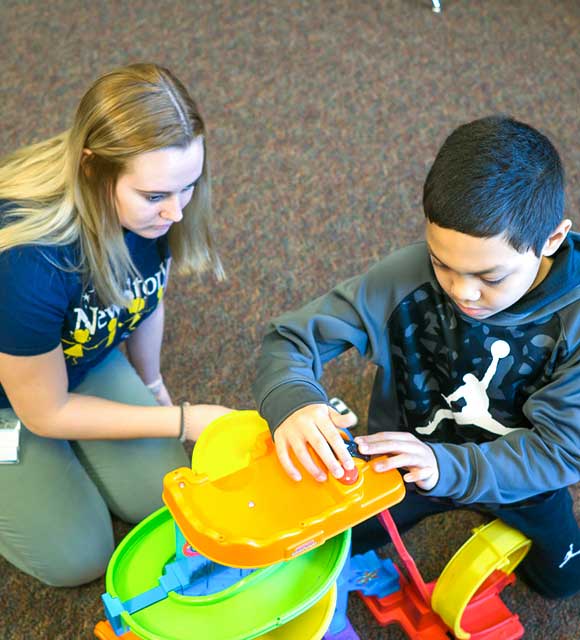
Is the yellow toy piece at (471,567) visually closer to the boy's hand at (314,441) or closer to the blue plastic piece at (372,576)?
the blue plastic piece at (372,576)

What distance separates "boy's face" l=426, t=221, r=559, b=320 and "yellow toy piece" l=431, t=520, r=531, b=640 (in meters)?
0.36

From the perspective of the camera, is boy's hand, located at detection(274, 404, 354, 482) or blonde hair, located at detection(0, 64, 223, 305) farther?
blonde hair, located at detection(0, 64, 223, 305)

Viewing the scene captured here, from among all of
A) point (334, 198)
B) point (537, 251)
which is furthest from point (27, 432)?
point (334, 198)

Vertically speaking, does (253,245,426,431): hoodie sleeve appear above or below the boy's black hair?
below

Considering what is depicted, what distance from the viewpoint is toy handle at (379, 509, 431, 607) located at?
0.93m

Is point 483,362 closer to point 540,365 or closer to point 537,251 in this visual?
point 540,365

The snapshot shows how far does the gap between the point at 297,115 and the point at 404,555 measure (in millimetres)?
1496

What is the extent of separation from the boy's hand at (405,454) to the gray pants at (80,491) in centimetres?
62

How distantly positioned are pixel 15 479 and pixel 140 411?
0.22 metres

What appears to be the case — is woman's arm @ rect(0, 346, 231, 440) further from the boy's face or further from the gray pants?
the boy's face

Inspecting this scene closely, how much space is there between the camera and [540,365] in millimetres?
977

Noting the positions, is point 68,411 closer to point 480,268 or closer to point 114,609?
point 114,609

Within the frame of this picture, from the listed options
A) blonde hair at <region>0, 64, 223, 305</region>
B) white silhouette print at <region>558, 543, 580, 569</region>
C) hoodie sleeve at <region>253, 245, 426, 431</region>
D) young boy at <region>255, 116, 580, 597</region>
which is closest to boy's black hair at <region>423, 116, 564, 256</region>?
young boy at <region>255, 116, 580, 597</region>

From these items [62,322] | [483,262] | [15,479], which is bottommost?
[15,479]
